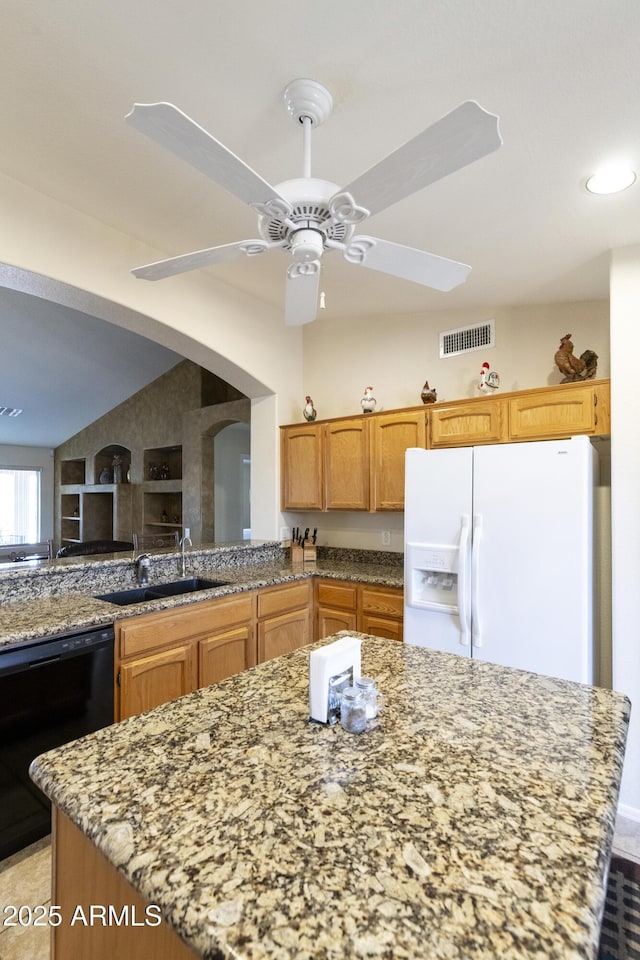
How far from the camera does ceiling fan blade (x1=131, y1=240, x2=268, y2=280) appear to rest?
1549 millimetres

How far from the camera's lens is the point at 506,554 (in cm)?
234

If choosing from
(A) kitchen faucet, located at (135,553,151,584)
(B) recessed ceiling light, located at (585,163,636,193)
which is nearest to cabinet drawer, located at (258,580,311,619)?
(A) kitchen faucet, located at (135,553,151,584)

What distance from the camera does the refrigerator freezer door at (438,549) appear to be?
246 centimetres

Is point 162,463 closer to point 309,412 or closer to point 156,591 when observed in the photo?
point 309,412

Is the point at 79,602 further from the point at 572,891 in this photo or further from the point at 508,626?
the point at 572,891

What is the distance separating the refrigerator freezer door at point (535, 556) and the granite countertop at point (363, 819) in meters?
1.04

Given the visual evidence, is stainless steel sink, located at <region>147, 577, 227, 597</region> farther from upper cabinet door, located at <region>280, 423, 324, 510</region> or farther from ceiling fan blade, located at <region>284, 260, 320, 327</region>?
ceiling fan blade, located at <region>284, 260, 320, 327</region>

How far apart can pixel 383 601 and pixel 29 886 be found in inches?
83.5

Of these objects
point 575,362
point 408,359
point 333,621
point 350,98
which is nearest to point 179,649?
point 333,621

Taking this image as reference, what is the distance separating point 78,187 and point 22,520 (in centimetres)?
768

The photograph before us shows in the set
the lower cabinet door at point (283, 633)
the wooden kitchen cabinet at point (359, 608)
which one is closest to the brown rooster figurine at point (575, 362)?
the wooden kitchen cabinet at point (359, 608)

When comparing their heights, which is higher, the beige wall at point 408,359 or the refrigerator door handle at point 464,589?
the beige wall at point 408,359

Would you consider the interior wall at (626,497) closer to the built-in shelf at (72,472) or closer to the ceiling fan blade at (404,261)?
the ceiling fan blade at (404,261)

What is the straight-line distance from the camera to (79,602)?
238 cm
